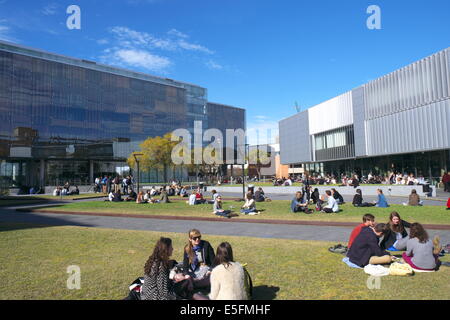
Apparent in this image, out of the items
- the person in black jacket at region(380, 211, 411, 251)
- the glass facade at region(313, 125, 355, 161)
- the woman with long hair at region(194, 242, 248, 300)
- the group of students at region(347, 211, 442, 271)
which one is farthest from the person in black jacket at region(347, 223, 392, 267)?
the glass facade at region(313, 125, 355, 161)

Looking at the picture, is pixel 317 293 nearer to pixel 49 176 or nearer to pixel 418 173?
pixel 418 173

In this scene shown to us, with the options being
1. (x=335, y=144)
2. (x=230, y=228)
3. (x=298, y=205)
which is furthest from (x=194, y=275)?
(x=335, y=144)

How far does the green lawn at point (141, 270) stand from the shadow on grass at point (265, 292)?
0.05 ft

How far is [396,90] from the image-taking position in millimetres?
36500

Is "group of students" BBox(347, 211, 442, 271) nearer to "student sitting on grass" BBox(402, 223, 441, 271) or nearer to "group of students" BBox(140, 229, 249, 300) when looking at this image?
"student sitting on grass" BBox(402, 223, 441, 271)

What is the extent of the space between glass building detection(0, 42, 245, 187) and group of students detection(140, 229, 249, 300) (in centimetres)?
5215

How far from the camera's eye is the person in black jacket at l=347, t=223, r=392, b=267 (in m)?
6.63

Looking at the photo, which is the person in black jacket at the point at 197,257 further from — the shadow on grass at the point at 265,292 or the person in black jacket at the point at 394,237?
the person in black jacket at the point at 394,237

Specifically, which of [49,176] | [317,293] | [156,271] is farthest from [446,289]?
[49,176]

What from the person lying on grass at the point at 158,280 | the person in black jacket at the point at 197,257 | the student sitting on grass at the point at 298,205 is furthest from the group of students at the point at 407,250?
the student sitting on grass at the point at 298,205

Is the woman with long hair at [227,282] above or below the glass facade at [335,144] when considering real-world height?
below

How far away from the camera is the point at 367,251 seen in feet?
21.8

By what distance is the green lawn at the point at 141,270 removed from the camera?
5.39 metres
